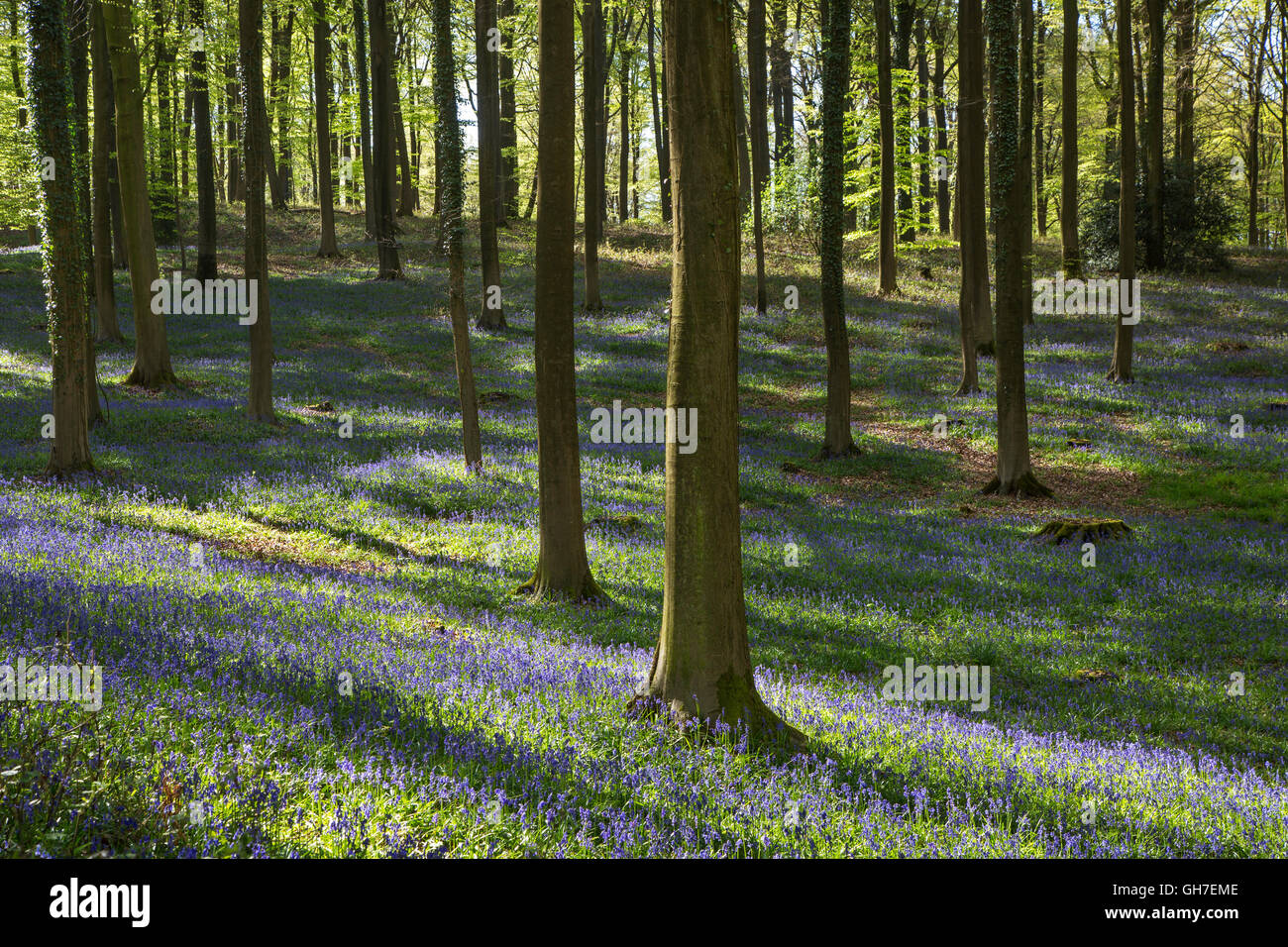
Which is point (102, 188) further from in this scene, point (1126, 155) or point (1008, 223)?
point (1126, 155)

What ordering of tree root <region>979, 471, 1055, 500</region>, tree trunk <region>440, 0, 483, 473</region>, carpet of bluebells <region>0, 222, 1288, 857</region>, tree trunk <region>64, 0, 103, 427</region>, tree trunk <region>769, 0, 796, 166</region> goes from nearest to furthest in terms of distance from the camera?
carpet of bluebells <region>0, 222, 1288, 857</region> → tree trunk <region>64, 0, 103, 427</region> → tree trunk <region>440, 0, 483, 473</region> → tree root <region>979, 471, 1055, 500</region> → tree trunk <region>769, 0, 796, 166</region>

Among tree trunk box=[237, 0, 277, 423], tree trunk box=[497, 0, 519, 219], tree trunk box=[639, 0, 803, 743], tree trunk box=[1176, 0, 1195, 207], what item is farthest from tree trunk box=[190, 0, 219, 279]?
tree trunk box=[1176, 0, 1195, 207]

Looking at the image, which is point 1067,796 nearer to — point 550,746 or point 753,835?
point 753,835

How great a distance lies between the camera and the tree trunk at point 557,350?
9.73 m

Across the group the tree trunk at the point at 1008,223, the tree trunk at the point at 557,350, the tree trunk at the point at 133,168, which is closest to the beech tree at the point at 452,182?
the tree trunk at the point at 557,350

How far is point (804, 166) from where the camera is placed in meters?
48.6

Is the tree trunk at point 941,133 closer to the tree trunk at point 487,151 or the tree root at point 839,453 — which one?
the tree trunk at point 487,151

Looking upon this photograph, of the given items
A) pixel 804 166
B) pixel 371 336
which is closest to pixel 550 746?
pixel 371 336

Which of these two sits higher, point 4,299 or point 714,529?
point 4,299

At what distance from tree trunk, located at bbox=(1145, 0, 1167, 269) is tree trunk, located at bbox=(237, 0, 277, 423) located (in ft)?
76.5

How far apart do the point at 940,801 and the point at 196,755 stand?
4.13 m

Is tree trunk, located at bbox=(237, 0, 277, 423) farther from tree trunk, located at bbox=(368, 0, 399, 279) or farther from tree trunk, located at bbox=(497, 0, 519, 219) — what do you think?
tree trunk, located at bbox=(497, 0, 519, 219)

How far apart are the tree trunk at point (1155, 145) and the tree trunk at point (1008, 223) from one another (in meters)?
13.1

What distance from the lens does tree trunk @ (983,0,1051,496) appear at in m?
15.1
